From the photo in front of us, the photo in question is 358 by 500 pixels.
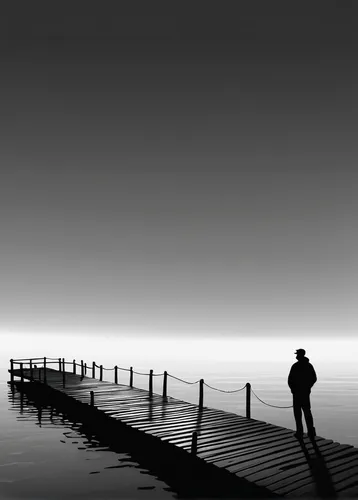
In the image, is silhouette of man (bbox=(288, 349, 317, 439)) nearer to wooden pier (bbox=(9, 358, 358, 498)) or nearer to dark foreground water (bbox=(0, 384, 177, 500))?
wooden pier (bbox=(9, 358, 358, 498))

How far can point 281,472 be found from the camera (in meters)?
12.3

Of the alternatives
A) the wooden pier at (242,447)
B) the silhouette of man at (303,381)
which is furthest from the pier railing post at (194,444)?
the silhouette of man at (303,381)

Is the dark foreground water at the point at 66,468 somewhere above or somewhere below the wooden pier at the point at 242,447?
below

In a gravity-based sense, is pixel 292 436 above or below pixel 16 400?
above

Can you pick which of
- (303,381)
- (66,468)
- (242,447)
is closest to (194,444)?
(242,447)

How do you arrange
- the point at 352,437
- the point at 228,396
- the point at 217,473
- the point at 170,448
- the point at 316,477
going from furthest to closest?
the point at 228,396
the point at 352,437
the point at 170,448
the point at 217,473
the point at 316,477

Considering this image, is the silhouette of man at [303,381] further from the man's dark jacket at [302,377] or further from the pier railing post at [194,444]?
the pier railing post at [194,444]

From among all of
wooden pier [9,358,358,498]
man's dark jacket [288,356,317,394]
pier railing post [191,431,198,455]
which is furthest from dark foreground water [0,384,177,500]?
man's dark jacket [288,356,317,394]

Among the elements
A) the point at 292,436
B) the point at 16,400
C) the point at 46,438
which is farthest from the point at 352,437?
the point at 16,400

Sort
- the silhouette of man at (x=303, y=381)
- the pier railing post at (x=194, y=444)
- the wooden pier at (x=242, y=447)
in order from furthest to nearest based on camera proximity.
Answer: the silhouette of man at (x=303, y=381) < the pier railing post at (x=194, y=444) < the wooden pier at (x=242, y=447)

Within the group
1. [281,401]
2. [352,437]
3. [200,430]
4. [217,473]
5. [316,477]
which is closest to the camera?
[316,477]

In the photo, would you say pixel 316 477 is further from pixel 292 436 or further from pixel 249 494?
pixel 292 436

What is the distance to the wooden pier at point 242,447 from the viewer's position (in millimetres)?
11523

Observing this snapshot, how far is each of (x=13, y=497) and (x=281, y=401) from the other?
137 ft
